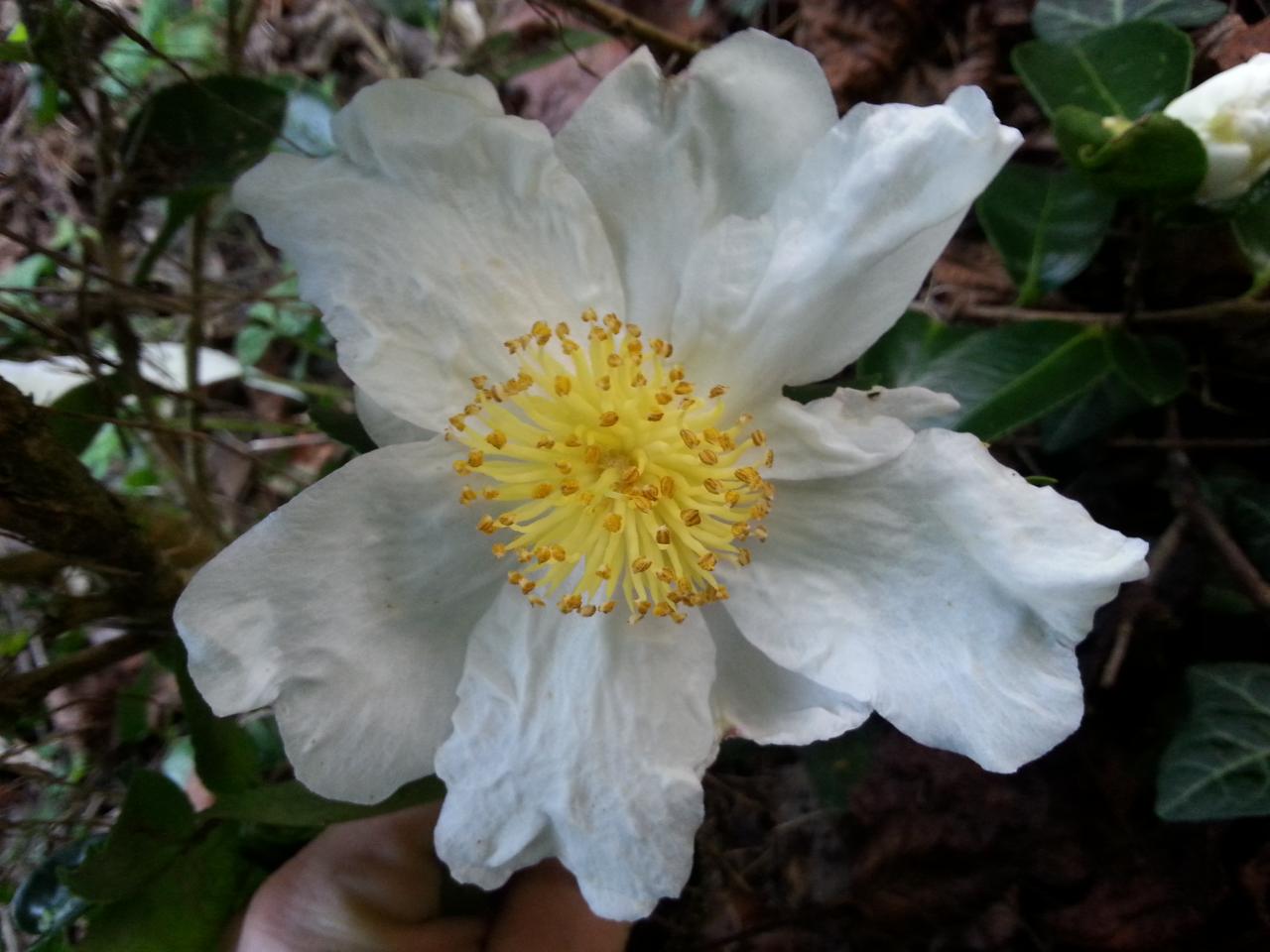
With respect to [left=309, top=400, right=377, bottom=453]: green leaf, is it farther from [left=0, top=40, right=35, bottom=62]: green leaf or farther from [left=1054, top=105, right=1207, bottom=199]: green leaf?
[left=1054, top=105, right=1207, bottom=199]: green leaf

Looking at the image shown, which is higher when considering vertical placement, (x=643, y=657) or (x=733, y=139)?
(x=733, y=139)

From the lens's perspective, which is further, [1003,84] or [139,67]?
[1003,84]

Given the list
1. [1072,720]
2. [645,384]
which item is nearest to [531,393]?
[645,384]

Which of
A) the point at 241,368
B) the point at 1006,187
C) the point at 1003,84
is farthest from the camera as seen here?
the point at 241,368

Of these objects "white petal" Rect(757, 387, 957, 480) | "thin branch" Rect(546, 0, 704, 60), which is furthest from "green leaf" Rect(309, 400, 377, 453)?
"thin branch" Rect(546, 0, 704, 60)

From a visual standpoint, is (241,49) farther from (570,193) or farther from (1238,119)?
(1238,119)

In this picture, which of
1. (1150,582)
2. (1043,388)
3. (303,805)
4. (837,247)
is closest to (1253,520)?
(1150,582)

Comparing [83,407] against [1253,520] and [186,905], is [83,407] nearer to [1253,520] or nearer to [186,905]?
[186,905]

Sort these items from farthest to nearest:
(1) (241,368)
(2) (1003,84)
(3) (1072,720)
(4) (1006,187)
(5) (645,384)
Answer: (1) (241,368) < (2) (1003,84) < (4) (1006,187) < (5) (645,384) < (3) (1072,720)
